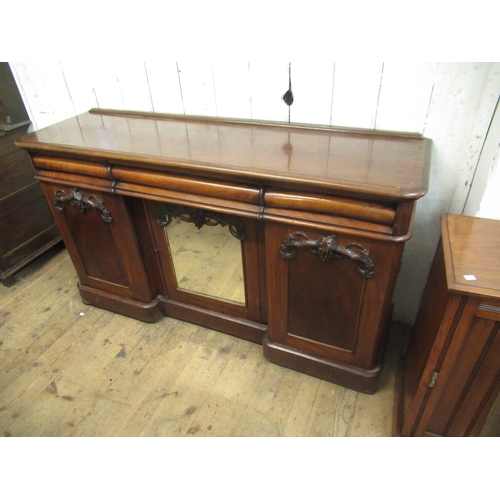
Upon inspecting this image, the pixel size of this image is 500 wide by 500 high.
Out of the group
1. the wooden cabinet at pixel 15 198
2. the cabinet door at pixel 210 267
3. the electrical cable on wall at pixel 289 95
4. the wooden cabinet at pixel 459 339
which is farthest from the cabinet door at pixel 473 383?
the wooden cabinet at pixel 15 198

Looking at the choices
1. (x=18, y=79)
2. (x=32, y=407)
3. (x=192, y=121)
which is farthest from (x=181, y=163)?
(x=18, y=79)

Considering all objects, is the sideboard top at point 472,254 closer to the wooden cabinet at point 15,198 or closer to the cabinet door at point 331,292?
the cabinet door at point 331,292

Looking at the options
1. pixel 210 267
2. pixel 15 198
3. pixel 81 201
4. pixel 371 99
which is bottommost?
pixel 210 267

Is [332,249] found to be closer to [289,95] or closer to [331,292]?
[331,292]

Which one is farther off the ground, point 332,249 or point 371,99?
point 371,99

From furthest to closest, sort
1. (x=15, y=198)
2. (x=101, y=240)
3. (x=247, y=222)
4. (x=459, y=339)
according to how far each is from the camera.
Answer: (x=15, y=198) → (x=101, y=240) → (x=247, y=222) → (x=459, y=339)

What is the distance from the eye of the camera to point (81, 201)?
1648 mm

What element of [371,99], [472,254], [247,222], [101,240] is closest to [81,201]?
[101,240]

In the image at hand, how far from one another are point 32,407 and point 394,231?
5.40 ft

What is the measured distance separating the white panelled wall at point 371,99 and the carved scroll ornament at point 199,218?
507 mm

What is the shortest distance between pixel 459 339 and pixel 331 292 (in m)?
0.45

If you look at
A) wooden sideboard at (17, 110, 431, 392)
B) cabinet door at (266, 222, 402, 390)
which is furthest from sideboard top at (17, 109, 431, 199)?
cabinet door at (266, 222, 402, 390)

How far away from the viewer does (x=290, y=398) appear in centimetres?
158

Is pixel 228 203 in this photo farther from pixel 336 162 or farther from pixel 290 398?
pixel 290 398
